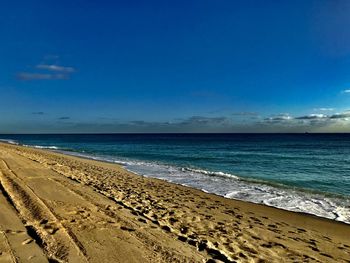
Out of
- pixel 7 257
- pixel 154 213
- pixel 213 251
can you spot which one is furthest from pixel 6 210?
pixel 213 251

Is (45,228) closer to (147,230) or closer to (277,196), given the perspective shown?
(147,230)

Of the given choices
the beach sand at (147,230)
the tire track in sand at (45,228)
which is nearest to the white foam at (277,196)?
the beach sand at (147,230)

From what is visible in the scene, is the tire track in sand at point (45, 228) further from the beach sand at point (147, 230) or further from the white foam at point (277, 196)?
the white foam at point (277, 196)

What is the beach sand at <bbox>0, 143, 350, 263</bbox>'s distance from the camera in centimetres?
542

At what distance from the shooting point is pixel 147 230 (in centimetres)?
677

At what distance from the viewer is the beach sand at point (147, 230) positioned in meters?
5.42

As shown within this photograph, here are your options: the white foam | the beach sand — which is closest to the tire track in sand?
the beach sand

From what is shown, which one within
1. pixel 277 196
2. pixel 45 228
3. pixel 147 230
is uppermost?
pixel 45 228

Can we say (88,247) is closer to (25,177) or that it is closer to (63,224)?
(63,224)

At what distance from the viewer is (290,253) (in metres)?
6.20

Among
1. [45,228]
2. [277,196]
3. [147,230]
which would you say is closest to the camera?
[45,228]

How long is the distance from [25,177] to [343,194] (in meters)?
14.3

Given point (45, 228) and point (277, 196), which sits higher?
point (45, 228)

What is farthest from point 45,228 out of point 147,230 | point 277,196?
point 277,196
